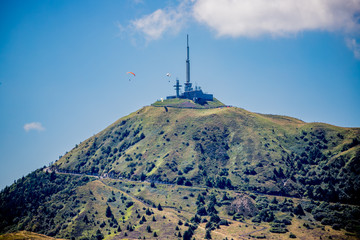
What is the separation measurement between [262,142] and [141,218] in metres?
80.0

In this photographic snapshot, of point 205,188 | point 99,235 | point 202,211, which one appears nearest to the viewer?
point 99,235

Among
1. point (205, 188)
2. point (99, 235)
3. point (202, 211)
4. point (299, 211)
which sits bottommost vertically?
point (99, 235)

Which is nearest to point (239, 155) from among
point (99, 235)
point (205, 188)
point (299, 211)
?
point (205, 188)

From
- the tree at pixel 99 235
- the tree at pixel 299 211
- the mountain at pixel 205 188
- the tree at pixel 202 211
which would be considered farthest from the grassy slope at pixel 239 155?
the tree at pixel 99 235

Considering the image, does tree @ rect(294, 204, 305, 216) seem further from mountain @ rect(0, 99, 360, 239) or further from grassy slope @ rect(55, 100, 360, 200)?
grassy slope @ rect(55, 100, 360, 200)

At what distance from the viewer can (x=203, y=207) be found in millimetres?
138625

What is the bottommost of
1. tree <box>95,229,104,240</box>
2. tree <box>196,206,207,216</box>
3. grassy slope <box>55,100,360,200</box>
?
tree <box>95,229,104,240</box>

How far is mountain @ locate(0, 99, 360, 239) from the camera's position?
125625 mm

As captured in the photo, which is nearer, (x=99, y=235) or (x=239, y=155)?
(x=99, y=235)

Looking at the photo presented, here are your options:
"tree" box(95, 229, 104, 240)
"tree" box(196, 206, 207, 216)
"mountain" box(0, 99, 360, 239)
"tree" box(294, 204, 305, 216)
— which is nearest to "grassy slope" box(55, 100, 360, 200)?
"mountain" box(0, 99, 360, 239)

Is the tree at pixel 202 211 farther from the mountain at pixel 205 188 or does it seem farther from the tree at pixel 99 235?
the tree at pixel 99 235

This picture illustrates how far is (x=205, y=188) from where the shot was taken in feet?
511

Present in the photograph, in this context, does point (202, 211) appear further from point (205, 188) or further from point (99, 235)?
point (99, 235)

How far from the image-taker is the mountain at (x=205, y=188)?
126 metres
